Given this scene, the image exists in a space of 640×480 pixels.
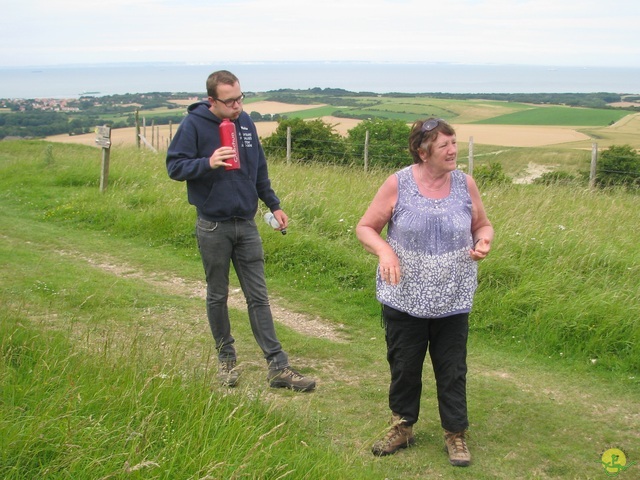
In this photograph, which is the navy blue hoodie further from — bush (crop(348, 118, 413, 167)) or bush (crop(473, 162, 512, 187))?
bush (crop(348, 118, 413, 167))

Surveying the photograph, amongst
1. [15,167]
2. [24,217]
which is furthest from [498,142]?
[24,217]

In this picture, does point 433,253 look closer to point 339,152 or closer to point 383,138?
point 339,152

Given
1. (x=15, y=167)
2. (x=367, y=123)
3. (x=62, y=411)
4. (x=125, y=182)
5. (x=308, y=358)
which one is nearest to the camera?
(x=62, y=411)

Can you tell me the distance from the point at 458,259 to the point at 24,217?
945cm

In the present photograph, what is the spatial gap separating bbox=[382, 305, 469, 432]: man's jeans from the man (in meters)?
0.99

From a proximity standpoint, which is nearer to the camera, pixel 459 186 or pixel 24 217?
pixel 459 186

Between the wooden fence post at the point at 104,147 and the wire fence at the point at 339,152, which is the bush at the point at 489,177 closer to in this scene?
the wire fence at the point at 339,152

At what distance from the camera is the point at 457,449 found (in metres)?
4.08

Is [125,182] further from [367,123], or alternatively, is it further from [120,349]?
[367,123]

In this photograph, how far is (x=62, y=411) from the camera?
3211 mm

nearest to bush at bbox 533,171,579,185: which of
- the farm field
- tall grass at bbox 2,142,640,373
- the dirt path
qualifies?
tall grass at bbox 2,142,640,373

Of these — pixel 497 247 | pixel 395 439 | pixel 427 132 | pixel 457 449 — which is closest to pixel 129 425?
pixel 395 439

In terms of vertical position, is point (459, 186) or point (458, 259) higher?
point (459, 186)

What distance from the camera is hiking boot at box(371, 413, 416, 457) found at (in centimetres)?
410
